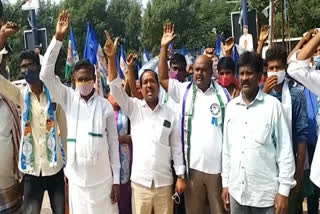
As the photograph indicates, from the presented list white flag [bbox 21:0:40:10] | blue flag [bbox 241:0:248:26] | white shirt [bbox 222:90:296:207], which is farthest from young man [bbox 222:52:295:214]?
white flag [bbox 21:0:40:10]

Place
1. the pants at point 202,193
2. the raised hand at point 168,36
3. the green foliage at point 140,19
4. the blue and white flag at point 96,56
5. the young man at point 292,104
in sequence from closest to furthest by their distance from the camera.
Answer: the young man at point 292,104 → the pants at point 202,193 → the raised hand at point 168,36 → the blue and white flag at point 96,56 → the green foliage at point 140,19

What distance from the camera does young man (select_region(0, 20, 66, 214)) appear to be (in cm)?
459

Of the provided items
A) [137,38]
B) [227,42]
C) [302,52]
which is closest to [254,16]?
[227,42]

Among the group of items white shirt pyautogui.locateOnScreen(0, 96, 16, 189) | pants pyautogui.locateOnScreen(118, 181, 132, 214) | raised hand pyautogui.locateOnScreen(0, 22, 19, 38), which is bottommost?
pants pyautogui.locateOnScreen(118, 181, 132, 214)

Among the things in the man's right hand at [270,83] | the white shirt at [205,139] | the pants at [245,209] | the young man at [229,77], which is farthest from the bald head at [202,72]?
the pants at [245,209]

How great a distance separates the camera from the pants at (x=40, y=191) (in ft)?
15.2

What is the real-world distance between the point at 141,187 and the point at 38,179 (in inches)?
40.7

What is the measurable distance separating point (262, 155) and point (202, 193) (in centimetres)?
105

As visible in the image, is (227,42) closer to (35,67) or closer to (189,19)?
(35,67)

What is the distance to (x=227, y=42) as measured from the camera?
6113 mm

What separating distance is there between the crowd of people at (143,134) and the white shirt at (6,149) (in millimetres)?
10

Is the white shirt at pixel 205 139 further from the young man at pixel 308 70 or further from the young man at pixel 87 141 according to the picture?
the young man at pixel 308 70

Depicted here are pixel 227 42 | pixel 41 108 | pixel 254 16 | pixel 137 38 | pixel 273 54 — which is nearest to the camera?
pixel 273 54

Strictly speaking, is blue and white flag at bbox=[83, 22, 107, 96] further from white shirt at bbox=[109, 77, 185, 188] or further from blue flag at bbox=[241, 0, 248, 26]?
blue flag at bbox=[241, 0, 248, 26]
